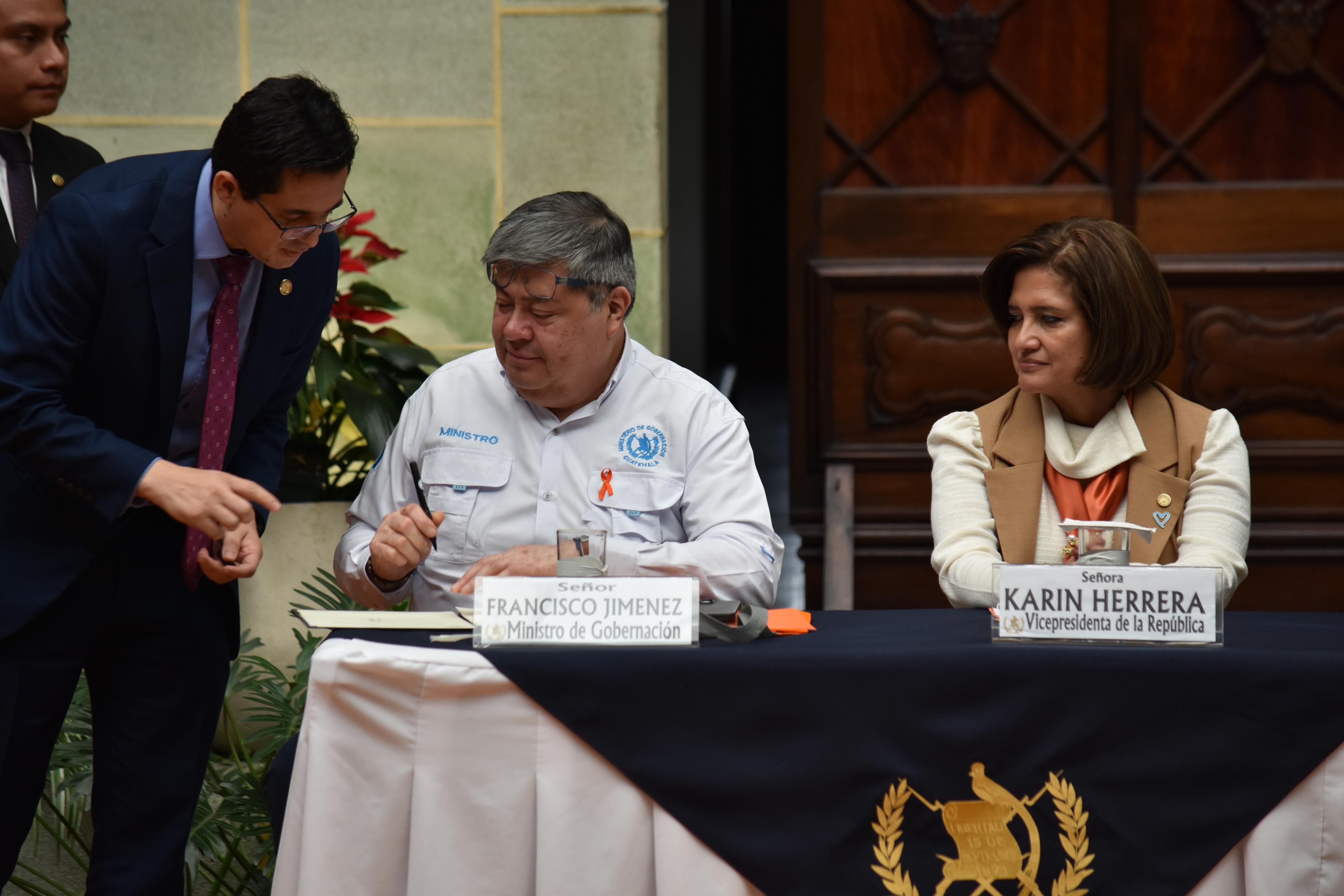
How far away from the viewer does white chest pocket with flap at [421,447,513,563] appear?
2.15 meters

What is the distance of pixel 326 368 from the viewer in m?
3.02

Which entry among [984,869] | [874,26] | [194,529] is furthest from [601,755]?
[874,26]

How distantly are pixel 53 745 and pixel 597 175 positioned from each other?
82.9 inches

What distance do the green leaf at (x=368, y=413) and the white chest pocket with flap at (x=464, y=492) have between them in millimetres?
861

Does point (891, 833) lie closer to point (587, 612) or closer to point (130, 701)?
point (587, 612)

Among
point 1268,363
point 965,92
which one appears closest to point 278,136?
point 965,92

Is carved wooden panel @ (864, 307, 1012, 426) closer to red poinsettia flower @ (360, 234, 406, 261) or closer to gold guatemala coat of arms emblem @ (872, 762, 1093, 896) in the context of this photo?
red poinsettia flower @ (360, 234, 406, 261)

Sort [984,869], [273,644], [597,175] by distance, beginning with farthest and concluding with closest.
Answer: [597,175], [273,644], [984,869]

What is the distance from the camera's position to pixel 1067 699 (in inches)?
60.0

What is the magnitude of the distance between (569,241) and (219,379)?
1.91 ft

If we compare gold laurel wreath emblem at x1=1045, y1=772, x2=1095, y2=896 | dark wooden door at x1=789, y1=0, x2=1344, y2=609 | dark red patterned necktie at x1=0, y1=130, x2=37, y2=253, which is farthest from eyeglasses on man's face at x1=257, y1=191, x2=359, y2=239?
dark wooden door at x1=789, y1=0, x2=1344, y2=609

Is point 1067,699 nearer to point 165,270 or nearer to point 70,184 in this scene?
point 165,270

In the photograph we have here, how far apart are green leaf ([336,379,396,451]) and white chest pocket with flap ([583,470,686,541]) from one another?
1.01 m

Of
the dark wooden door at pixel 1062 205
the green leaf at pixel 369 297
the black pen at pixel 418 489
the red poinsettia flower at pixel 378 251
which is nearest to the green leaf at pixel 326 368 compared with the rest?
the green leaf at pixel 369 297
